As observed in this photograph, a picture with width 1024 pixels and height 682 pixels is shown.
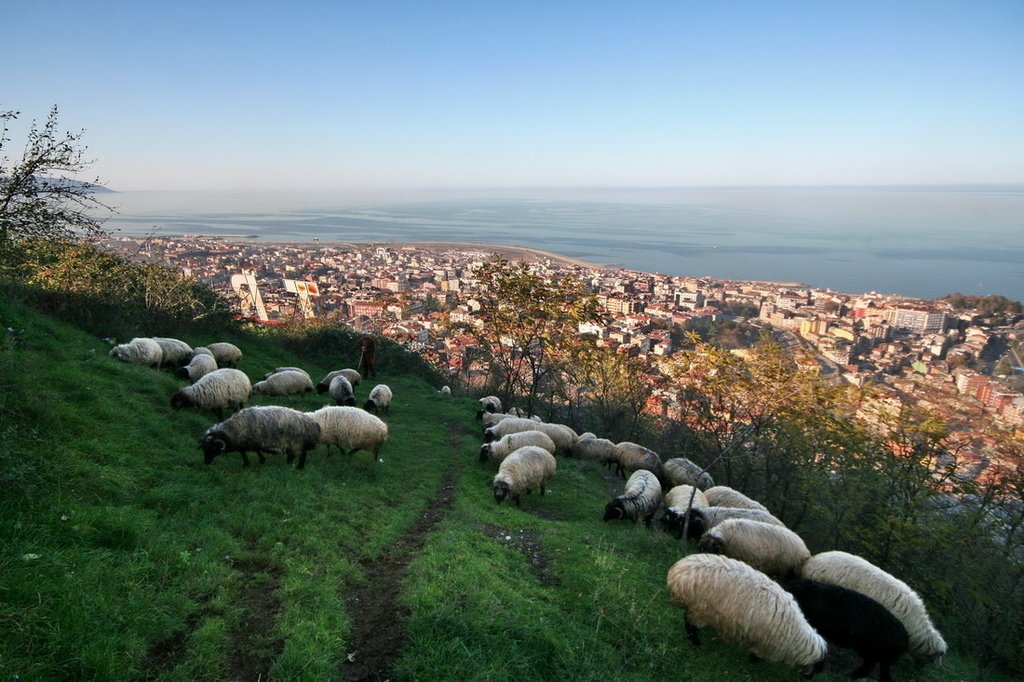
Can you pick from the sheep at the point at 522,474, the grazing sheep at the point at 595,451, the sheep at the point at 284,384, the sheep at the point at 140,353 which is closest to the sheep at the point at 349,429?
the sheep at the point at 522,474

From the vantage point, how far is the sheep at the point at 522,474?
1020 centimetres

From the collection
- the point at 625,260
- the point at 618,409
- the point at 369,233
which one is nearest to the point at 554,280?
the point at 618,409

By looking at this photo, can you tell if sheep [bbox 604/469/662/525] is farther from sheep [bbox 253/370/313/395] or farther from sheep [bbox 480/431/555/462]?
sheep [bbox 253/370/313/395]

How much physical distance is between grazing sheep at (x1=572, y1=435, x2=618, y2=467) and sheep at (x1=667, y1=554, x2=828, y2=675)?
924cm

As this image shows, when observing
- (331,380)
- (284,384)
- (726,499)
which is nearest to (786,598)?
(726,499)

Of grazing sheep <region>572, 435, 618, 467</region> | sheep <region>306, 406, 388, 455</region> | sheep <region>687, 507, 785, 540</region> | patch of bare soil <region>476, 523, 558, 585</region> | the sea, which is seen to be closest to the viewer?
patch of bare soil <region>476, 523, 558, 585</region>

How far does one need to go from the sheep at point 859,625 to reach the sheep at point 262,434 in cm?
885

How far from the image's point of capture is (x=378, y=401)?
16.5 metres

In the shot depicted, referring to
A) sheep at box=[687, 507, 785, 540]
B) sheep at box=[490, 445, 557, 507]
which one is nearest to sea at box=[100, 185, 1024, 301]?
sheep at box=[687, 507, 785, 540]

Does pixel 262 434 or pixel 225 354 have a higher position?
pixel 262 434

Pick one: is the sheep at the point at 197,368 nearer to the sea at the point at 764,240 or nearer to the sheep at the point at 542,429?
the sheep at the point at 542,429

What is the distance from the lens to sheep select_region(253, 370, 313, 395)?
47.4 feet

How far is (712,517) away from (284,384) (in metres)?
12.8

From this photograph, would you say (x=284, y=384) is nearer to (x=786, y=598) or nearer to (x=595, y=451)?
(x=595, y=451)
